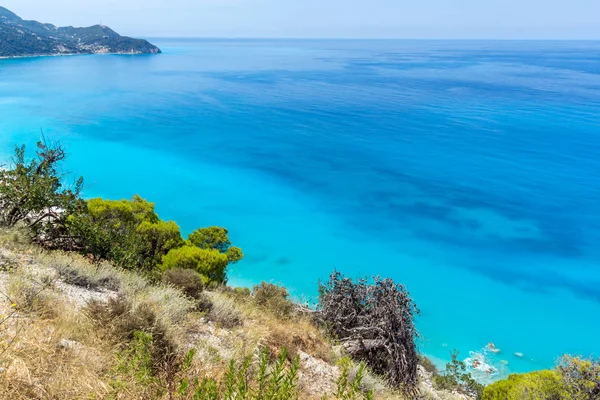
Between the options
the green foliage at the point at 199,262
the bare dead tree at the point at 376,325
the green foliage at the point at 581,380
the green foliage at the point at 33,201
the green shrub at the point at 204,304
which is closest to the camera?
the green foliage at the point at 581,380

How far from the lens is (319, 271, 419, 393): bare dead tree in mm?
9156

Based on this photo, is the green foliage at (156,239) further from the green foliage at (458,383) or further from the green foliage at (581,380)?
the green foliage at (581,380)

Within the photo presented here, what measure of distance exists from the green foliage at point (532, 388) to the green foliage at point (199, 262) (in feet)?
29.8

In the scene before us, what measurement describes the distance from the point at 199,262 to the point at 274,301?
386 cm

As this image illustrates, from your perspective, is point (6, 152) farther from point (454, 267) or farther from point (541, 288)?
point (541, 288)

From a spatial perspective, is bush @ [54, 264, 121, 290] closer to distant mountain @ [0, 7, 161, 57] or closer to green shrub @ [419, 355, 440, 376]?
green shrub @ [419, 355, 440, 376]

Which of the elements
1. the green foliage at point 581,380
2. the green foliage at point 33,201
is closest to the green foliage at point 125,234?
the green foliage at point 33,201

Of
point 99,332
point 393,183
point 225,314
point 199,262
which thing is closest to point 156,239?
point 199,262


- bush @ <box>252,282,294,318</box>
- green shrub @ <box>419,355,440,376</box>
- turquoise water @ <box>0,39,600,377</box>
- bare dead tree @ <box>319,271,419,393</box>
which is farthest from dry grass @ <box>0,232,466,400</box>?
turquoise water @ <box>0,39,600,377</box>

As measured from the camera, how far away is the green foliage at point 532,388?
27.6ft

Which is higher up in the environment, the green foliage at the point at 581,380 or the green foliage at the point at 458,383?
the green foliage at the point at 581,380

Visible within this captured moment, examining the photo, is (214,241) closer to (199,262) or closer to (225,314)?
(199,262)

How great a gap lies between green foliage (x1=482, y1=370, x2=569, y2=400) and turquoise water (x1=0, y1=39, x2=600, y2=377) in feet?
14.8

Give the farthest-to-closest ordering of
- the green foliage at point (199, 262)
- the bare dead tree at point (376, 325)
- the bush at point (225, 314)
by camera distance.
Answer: the green foliage at point (199, 262) → the bare dead tree at point (376, 325) → the bush at point (225, 314)
